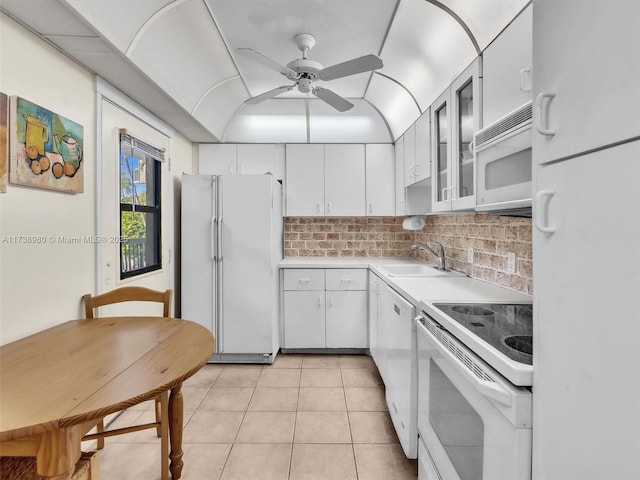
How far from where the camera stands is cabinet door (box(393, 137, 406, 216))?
3285mm

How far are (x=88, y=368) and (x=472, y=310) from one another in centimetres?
150

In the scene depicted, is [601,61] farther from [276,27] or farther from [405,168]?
[405,168]

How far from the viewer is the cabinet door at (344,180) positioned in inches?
140

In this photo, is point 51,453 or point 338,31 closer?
point 51,453

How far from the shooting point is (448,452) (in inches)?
49.4

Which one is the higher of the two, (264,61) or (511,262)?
(264,61)

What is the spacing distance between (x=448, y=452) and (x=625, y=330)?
3.11 ft

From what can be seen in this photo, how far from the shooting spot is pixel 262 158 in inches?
140

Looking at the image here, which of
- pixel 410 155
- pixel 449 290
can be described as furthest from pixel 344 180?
pixel 449 290

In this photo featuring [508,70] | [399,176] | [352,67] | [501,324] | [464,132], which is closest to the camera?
[501,324]

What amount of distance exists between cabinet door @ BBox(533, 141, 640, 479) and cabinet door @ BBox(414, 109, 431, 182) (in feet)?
5.88

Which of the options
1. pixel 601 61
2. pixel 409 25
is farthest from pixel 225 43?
pixel 601 61

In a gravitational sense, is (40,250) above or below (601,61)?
below

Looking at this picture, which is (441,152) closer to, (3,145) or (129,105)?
(129,105)
